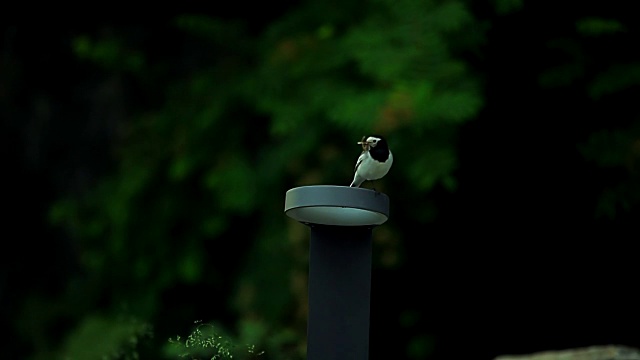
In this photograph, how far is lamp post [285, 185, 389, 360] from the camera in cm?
407

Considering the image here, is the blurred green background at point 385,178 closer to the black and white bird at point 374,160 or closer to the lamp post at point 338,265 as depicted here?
the black and white bird at point 374,160

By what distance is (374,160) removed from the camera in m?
4.41

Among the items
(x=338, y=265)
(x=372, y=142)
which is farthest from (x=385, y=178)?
(x=338, y=265)

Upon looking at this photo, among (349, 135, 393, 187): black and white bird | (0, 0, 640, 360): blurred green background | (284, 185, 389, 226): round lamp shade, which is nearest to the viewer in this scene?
(284, 185, 389, 226): round lamp shade

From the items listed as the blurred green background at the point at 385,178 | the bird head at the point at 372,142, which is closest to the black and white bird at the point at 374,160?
the bird head at the point at 372,142

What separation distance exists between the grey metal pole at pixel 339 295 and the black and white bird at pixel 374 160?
33cm

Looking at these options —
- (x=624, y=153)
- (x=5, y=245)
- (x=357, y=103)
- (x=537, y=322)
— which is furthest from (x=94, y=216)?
(x=624, y=153)

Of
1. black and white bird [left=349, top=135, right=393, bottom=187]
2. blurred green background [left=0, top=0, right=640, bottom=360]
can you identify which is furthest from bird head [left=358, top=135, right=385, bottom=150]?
blurred green background [left=0, top=0, right=640, bottom=360]

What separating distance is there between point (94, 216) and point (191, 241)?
109cm

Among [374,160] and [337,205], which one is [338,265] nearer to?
[337,205]

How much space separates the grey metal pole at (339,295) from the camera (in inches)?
161

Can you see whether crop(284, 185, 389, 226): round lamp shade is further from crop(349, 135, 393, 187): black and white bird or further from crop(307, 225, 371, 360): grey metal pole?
crop(349, 135, 393, 187): black and white bird

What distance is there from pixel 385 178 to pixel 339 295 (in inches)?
113

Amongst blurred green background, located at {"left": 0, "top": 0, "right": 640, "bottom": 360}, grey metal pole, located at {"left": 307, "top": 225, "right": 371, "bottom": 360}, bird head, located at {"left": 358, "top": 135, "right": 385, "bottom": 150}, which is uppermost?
blurred green background, located at {"left": 0, "top": 0, "right": 640, "bottom": 360}
